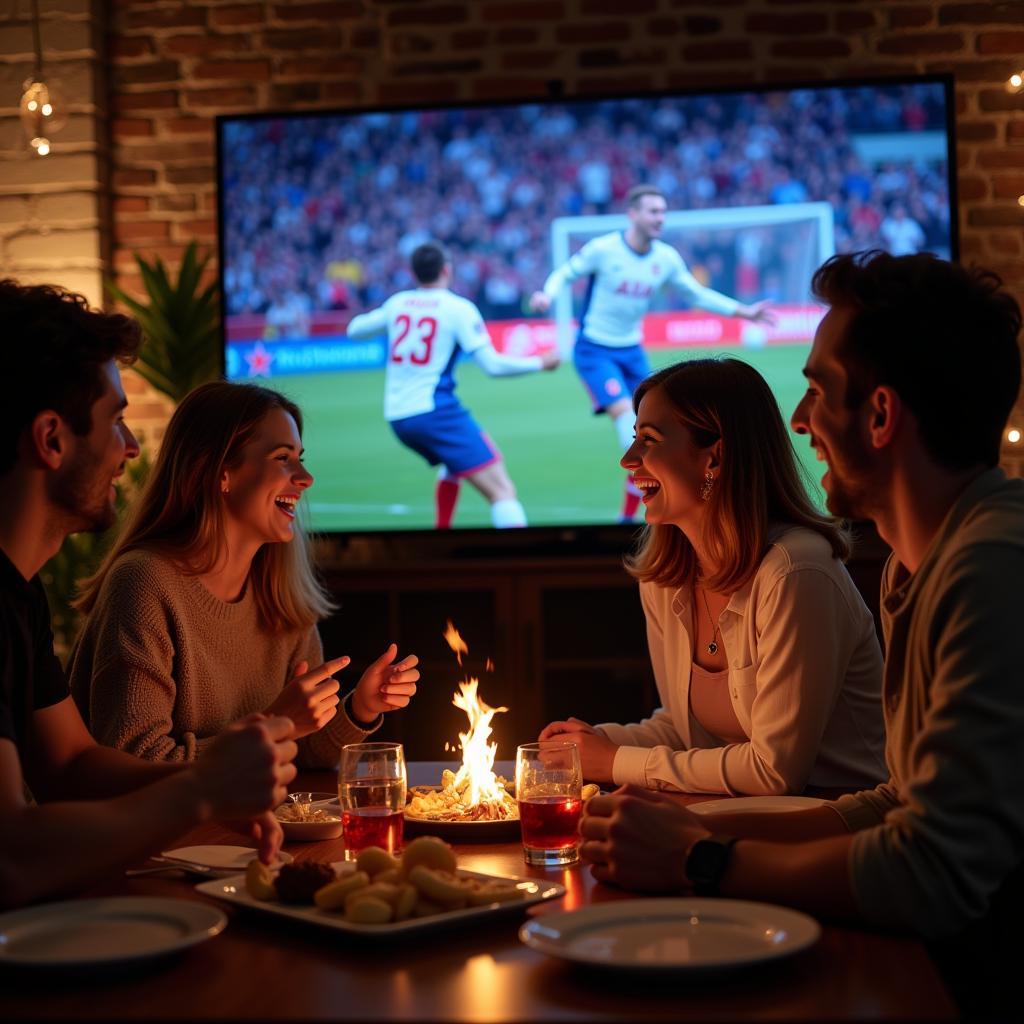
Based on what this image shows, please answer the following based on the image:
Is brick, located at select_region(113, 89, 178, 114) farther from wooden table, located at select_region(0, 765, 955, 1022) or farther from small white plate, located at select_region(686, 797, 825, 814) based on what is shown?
wooden table, located at select_region(0, 765, 955, 1022)

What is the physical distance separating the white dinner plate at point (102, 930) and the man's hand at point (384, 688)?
112cm

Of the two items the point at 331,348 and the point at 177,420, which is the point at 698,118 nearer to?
the point at 331,348

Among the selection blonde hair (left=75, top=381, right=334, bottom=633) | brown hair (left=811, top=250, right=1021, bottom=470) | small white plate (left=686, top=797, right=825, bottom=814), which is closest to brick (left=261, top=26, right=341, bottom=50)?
blonde hair (left=75, top=381, right=334, bottom=633)

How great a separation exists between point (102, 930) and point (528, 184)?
358 centimetres

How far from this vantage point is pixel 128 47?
4.92m

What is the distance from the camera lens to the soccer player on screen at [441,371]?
4.57 meters

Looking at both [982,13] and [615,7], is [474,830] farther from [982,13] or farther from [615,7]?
[982,13]

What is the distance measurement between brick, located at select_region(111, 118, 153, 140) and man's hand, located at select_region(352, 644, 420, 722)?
3066 mm

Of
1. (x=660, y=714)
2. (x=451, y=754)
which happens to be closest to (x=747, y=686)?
(x=660, y=714)

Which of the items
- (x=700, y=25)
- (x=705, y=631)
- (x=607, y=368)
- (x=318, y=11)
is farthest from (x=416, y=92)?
(x=705, y=631)

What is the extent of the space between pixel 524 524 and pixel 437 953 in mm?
3294

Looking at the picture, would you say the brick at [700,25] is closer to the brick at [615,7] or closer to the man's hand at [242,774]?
the brick at [615,7]

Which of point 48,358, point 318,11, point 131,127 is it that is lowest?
point 48,358

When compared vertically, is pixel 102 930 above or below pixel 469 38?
below
